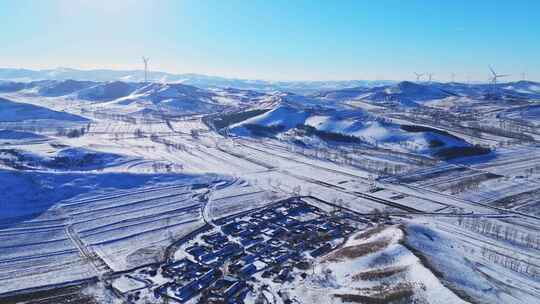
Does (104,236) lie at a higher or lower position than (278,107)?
lower

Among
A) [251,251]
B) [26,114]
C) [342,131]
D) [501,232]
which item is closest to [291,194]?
[251,251]

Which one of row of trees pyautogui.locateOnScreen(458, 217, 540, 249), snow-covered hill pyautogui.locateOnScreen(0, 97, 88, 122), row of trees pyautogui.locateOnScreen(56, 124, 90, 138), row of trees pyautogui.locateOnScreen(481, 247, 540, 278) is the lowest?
row of trees pyautogui.locateOnScreen(481, 247, 540, 278)

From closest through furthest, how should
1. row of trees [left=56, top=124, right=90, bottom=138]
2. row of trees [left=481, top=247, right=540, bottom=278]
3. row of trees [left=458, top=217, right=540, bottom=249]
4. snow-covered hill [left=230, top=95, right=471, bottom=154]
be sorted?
1. row of trees [left=481, top=247, right=540, bottom=278]
2. row of trees [left=458, top=217, right=540, bottom=249]
3. snow-covered hill [left=230, top=95, right=471, bottom=154]
4. row of trees [left=56, top=124, right=90, bottom=138]

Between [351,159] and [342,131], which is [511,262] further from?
[342,131]

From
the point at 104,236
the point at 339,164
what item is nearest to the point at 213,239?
the point at 104,236

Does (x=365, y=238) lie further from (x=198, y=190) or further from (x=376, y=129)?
(x=376, y=129)

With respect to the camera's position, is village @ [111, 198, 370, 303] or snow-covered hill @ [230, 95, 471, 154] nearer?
village @ [111, 198, 370, 303]

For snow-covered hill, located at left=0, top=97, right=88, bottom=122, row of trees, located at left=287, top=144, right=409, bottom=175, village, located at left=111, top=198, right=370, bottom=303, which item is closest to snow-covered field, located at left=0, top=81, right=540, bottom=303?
row of trees, located at left=287, top=144, right=409, bottom=175

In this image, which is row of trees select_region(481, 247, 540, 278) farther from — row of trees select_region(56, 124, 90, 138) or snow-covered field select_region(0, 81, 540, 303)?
row of trees select_region(56, 124, 90, 138)

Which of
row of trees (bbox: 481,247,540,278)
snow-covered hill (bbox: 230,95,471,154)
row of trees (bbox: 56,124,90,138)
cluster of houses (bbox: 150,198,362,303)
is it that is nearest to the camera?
cluster of houses (bbox: 150,198,362,303)
